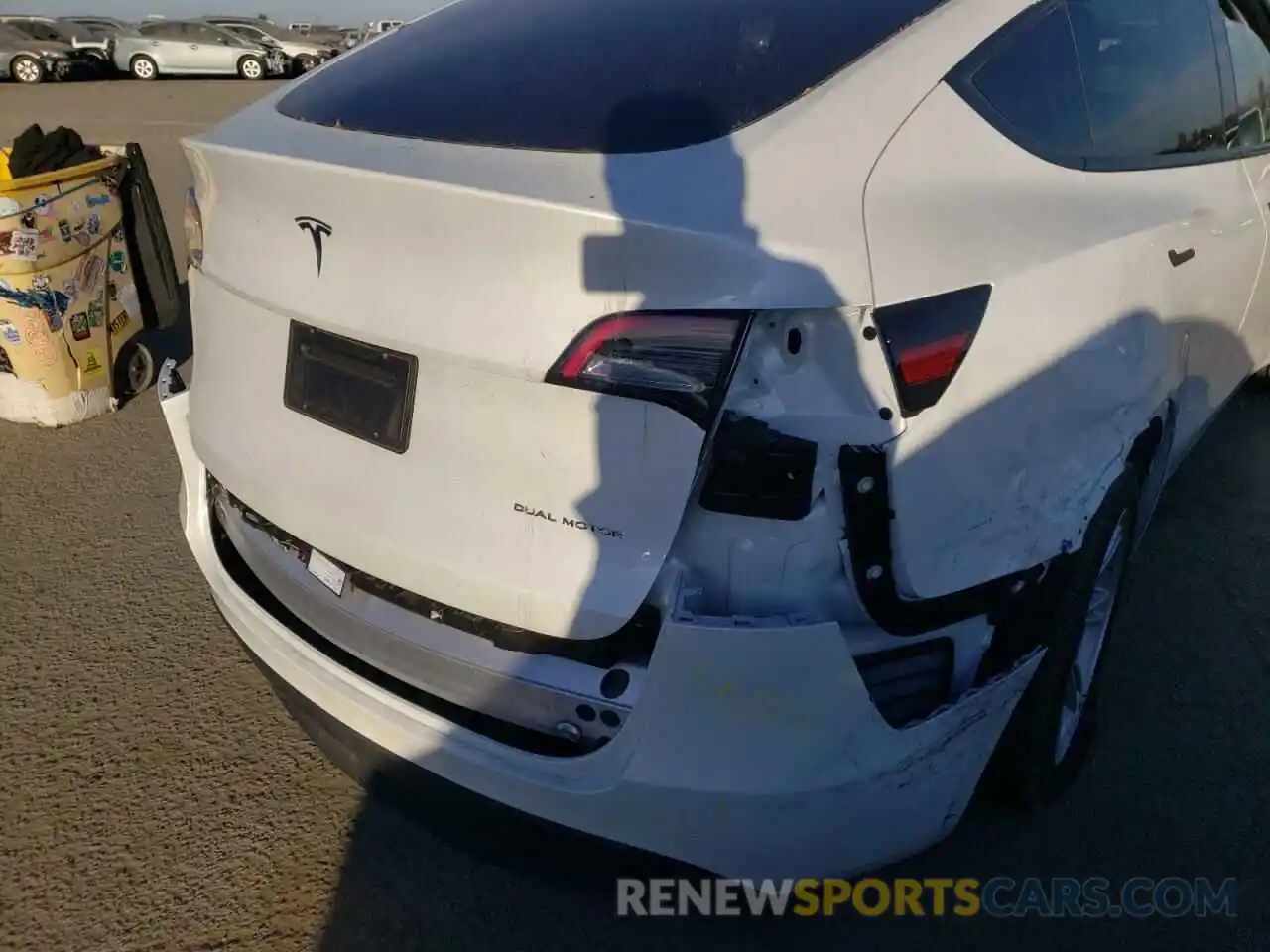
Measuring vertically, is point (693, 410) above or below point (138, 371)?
above

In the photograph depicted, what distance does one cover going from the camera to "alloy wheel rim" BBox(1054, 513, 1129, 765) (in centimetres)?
235

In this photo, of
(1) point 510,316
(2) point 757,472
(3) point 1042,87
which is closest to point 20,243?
(1) point 510,316

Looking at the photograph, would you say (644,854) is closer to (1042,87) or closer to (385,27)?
(1042,87)

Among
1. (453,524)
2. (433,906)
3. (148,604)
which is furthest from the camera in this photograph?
(148,604)

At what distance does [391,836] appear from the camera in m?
2.35

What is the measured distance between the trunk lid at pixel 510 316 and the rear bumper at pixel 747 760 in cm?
19

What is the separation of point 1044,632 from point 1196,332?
1231mm

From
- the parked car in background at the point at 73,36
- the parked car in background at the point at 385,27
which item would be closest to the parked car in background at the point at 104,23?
the parked car in background at the point at 73,36

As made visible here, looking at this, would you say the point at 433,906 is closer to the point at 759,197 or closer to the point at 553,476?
the point at 553,476

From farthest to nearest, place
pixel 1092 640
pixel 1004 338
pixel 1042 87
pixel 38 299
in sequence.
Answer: pixel 38 299 → pixel 1092 640 → pixel 1042 87 → pixel 1004 338

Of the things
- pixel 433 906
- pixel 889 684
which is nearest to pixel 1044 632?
pixel 889 684

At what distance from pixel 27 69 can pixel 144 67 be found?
2.25 meters

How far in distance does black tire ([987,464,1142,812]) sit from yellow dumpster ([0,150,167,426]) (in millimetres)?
4144

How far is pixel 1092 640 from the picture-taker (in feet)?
8.39
